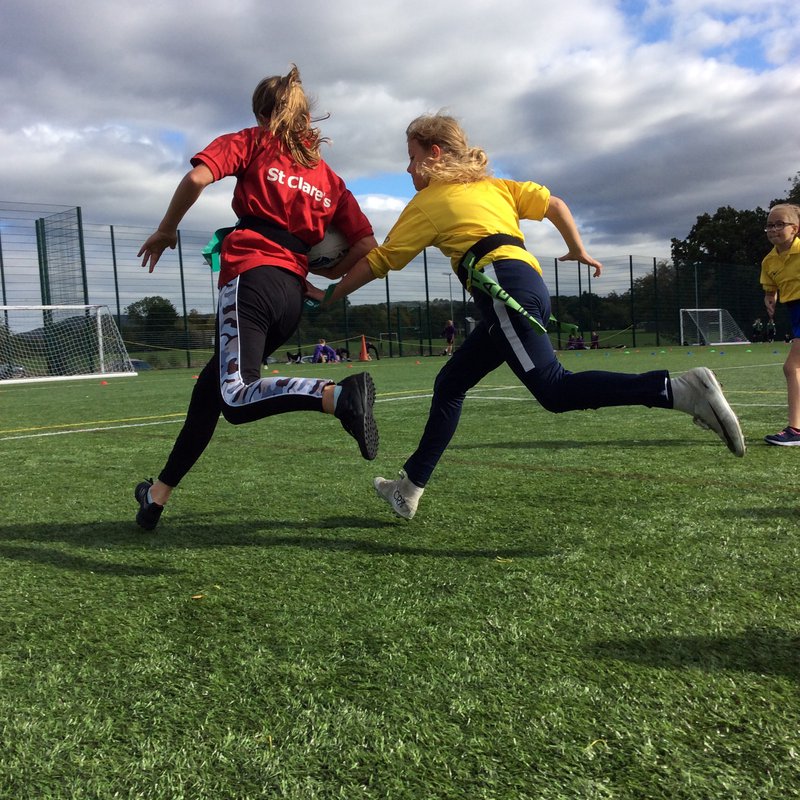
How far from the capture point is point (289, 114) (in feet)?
8.98

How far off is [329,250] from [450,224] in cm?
54

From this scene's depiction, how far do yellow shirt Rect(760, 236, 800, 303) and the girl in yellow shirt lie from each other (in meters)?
2.99

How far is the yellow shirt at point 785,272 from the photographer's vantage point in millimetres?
5363

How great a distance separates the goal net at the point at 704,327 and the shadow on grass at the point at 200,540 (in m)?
37.6

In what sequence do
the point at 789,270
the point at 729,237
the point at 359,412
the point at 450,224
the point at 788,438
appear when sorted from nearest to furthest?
the point at 359,412 < the point at 450,224 < the point at 788,438 < the point at 789,270 < the point at 729,237

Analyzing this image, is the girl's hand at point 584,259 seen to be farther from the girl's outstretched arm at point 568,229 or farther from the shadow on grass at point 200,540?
the shadow on grass at point 200,540

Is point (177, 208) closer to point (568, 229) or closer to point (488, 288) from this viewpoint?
point (488, 288)

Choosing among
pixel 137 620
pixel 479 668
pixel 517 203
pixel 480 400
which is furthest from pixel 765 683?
pixel 480 400

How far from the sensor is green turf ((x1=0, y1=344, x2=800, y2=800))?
1.33m

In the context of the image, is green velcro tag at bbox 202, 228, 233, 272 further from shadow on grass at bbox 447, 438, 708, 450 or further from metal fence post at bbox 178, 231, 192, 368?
metal fence post at bbox 178, 231, 192, 368

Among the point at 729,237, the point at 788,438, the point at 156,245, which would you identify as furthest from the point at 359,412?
the point at 729,237

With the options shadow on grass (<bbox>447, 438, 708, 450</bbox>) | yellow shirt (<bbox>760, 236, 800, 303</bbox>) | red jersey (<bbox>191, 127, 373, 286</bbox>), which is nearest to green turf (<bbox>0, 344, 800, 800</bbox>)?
shadow on grass (<bbox>447, 438, 708, 450</bbox>)

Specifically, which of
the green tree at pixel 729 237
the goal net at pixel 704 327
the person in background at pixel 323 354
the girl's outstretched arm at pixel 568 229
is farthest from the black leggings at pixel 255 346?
the green tree at pixel 729 237

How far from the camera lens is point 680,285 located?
125ft
